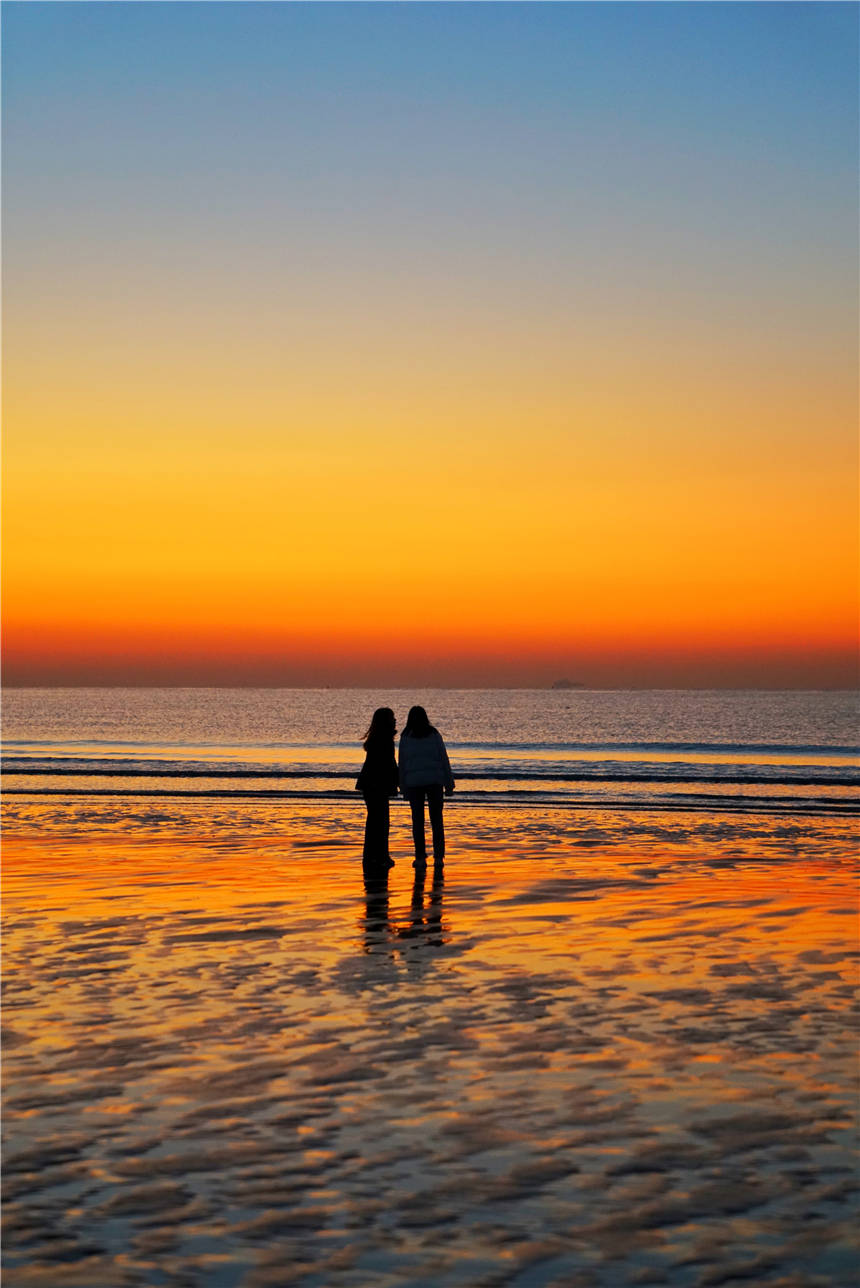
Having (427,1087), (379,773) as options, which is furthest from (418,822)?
(427,1087)

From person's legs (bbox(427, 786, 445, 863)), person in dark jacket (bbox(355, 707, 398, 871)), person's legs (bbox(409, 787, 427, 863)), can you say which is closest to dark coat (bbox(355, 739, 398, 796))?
person in dark jacket (bbox(355, 707, 398, 871))

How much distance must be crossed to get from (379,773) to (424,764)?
67 cm

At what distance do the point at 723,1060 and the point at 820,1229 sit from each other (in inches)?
95.2

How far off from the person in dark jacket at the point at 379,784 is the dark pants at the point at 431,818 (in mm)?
349

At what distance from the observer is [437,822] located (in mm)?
16641

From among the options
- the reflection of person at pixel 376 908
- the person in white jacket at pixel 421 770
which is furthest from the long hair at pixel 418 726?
the reflection of person at pixel 376 908

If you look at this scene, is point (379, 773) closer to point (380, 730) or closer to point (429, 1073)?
point (380, 730)

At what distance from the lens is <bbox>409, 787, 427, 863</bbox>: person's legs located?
16.8 m

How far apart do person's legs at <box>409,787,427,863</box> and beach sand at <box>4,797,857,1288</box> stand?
8.02 feet

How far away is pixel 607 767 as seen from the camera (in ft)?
150

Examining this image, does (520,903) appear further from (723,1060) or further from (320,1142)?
(320,1142)

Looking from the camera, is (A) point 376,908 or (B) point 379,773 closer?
(A) point 376,908

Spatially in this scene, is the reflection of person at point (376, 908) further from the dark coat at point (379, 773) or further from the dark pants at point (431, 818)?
the dark coat at point (379, 773)

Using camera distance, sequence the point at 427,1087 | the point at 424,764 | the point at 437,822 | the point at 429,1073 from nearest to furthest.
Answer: the point at 427,1087, the point at 429,1073, the point at 437,822, the point at 424,764
